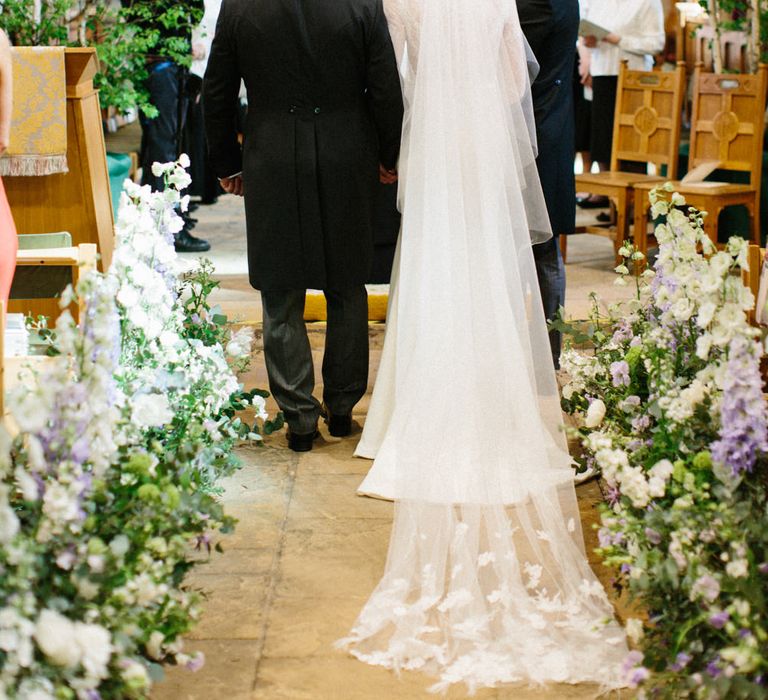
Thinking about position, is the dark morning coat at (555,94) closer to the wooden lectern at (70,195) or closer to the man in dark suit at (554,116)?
the man in dark suit at (554,116)

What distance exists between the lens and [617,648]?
2799mm

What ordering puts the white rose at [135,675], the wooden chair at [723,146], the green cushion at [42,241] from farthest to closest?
the wooden chair at [723,146], the green cushion at [42,241], the white rose at [135,675]

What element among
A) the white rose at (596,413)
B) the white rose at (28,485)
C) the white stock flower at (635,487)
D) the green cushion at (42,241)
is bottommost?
the white rose at (596,413)

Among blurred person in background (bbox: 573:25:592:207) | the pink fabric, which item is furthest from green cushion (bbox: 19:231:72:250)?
blurred person in background (bbox: 573:25:592:207)

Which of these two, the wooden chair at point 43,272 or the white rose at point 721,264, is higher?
the white rose at point 721,264

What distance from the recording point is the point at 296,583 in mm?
3195

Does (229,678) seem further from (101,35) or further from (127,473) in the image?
(101,35)

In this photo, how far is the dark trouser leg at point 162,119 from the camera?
6957mm

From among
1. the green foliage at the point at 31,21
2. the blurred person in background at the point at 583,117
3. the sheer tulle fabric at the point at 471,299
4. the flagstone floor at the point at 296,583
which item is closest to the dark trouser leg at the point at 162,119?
the green foliage at the point at 31,21

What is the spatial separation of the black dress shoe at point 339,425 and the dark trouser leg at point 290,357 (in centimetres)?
15

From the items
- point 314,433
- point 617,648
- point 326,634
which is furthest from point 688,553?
point 314,433

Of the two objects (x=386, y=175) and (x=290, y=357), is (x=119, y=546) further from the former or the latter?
(x=386, y=175)

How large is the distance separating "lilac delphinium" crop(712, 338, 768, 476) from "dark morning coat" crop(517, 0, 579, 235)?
210 centimetres

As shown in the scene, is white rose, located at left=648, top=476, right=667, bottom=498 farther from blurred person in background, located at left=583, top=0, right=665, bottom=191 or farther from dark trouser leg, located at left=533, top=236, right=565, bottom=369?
blurred person in background, located at left=583, top=0, right=665, bottom=191
